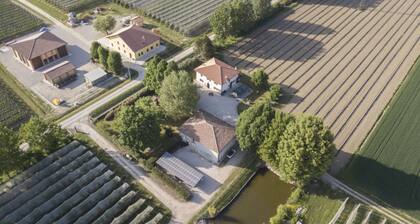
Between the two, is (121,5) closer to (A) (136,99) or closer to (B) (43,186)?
(A) (136,99)

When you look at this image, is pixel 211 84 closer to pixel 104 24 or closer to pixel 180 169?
pixel 180 169

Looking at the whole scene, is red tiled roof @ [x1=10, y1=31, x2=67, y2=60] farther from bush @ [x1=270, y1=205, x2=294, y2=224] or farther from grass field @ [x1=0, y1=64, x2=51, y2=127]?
bush @ [x1=270, y1=205, x2=294, y2=224]

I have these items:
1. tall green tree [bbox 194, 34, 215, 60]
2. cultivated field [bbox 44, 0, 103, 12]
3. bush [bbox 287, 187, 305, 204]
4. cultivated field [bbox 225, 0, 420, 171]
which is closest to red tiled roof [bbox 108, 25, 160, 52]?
tall green tree [bbox 194, 34, 215, 60]

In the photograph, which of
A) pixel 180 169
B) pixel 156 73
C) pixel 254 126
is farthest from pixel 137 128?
pixel 254 126

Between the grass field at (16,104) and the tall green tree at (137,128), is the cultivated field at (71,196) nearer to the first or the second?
the tall green tree at (137,128)

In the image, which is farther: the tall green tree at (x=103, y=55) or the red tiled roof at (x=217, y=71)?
the tall green tree at (x=103, y=55)

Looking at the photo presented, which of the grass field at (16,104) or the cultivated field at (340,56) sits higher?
the cultivated field at (340,56)

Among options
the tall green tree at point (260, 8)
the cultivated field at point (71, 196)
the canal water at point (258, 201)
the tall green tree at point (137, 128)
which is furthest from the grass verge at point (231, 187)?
the tall green tree at point (260, 8)
